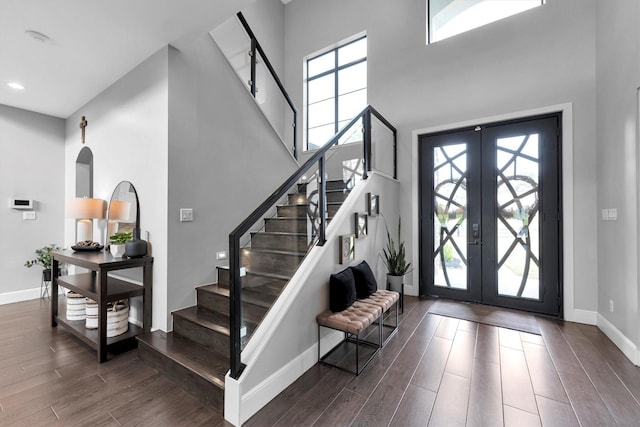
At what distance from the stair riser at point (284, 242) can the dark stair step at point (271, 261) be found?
38mm

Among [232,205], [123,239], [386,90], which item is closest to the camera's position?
[123,239]

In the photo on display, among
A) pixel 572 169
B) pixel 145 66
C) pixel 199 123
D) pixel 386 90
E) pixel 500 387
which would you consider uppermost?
pixel 386 90

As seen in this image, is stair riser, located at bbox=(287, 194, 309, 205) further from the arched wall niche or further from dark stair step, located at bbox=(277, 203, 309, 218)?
the arched wall niche

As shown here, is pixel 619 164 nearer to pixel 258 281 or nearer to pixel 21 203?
pixel 258 281

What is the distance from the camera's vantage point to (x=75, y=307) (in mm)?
3070

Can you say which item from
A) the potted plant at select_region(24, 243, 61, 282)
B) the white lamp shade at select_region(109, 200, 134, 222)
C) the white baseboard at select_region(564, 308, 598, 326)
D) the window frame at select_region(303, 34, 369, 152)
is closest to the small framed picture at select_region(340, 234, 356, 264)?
the white lamp shade at select_region(109, 200, 134, 222)

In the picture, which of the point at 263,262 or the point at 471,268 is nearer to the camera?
the point at 263,262

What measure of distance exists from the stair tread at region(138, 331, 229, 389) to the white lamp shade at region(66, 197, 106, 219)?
1.78 metres

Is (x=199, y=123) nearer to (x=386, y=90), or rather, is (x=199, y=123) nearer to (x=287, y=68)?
(x=386, y=90)

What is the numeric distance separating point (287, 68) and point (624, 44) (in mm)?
5482

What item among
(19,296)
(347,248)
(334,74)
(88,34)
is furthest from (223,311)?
(334,74)

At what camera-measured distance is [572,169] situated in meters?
3.47

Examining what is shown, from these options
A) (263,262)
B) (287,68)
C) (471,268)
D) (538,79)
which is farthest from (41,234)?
(538,79)

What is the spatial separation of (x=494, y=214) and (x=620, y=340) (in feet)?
5.88
